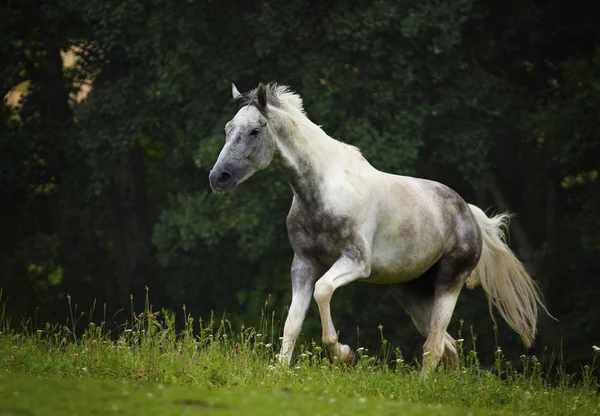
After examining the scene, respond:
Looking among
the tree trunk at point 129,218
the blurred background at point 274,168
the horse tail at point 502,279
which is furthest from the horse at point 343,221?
the tree trunk at point 129,218

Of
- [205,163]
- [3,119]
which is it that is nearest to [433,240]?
[205,163]

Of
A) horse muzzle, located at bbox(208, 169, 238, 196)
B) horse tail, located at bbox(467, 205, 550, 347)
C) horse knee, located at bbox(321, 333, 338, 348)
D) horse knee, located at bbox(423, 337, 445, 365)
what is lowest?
horse knee, located at bbox(423, 337, 445, 365)

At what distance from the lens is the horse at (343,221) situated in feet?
27.3

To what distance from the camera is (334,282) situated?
8211 millimetres

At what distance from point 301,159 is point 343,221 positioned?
1.93ft

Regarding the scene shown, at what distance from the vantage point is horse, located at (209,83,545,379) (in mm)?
8312

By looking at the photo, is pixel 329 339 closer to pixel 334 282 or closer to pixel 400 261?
pixel 334 282

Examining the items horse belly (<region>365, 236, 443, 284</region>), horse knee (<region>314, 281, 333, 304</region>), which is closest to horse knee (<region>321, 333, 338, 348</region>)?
horse knee (<region>314, 281, 333, 304</region>)

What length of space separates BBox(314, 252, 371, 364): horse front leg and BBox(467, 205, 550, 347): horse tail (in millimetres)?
2264

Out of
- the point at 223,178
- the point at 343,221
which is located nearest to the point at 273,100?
the point at 223,178

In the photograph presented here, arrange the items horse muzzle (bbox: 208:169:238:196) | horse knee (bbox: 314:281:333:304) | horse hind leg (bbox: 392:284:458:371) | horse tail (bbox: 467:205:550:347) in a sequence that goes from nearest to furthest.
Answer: horse knee (bbox: 314:281:333:304) → horse muzzle (bbox: 208:169:238:196) → horse hind leg (bbox: 392:284:458:371) → horse tail (bbox: 467:205:550:347)

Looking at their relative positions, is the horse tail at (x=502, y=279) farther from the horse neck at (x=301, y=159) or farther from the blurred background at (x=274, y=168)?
the blurred background at (x=274, y=168)

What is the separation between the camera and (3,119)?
20672mm

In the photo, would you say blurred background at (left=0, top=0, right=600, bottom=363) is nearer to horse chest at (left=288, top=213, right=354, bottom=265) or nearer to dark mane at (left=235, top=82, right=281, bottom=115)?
dark mane at (left=235, top=82, right=281, bottom=115)
